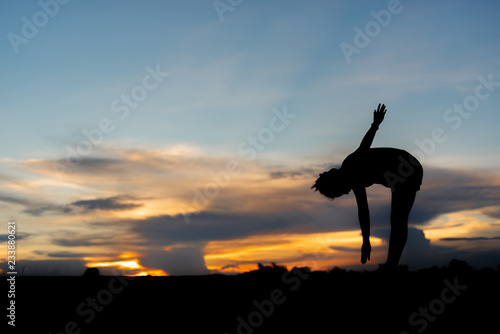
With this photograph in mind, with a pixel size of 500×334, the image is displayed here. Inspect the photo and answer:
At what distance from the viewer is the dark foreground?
468 cm

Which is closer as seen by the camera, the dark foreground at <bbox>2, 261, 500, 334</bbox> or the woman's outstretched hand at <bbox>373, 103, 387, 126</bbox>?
the dark foreground at <bbox>2, 261, 500, 334</bbox>

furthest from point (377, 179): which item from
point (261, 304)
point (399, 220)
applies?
point (261, 304)

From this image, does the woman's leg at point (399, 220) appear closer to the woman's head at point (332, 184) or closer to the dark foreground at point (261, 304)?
the dark foreground at point (261, 304)

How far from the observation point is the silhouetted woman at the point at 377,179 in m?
7.16

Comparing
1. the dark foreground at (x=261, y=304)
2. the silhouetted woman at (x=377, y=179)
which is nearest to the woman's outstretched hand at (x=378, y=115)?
the silhouetted woman at (x=377, y=179)

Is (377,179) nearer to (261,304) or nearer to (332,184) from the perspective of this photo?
(332,184)

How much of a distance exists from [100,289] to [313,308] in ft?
8.90

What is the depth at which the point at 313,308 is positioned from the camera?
517cm

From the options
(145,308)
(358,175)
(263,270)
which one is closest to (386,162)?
(358,175)

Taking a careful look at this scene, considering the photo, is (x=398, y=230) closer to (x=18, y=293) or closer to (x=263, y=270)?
(x=263, y=270)

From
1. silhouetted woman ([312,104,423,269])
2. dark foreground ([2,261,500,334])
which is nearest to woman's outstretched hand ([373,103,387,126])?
silhouetted woman ([312,104,423,269])

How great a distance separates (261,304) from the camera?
17.0 ft

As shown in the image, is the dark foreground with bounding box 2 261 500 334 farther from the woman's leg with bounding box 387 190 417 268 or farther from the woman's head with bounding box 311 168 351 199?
the woman's head with bounding box 311 168 351 199

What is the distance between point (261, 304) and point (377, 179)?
318 cm
